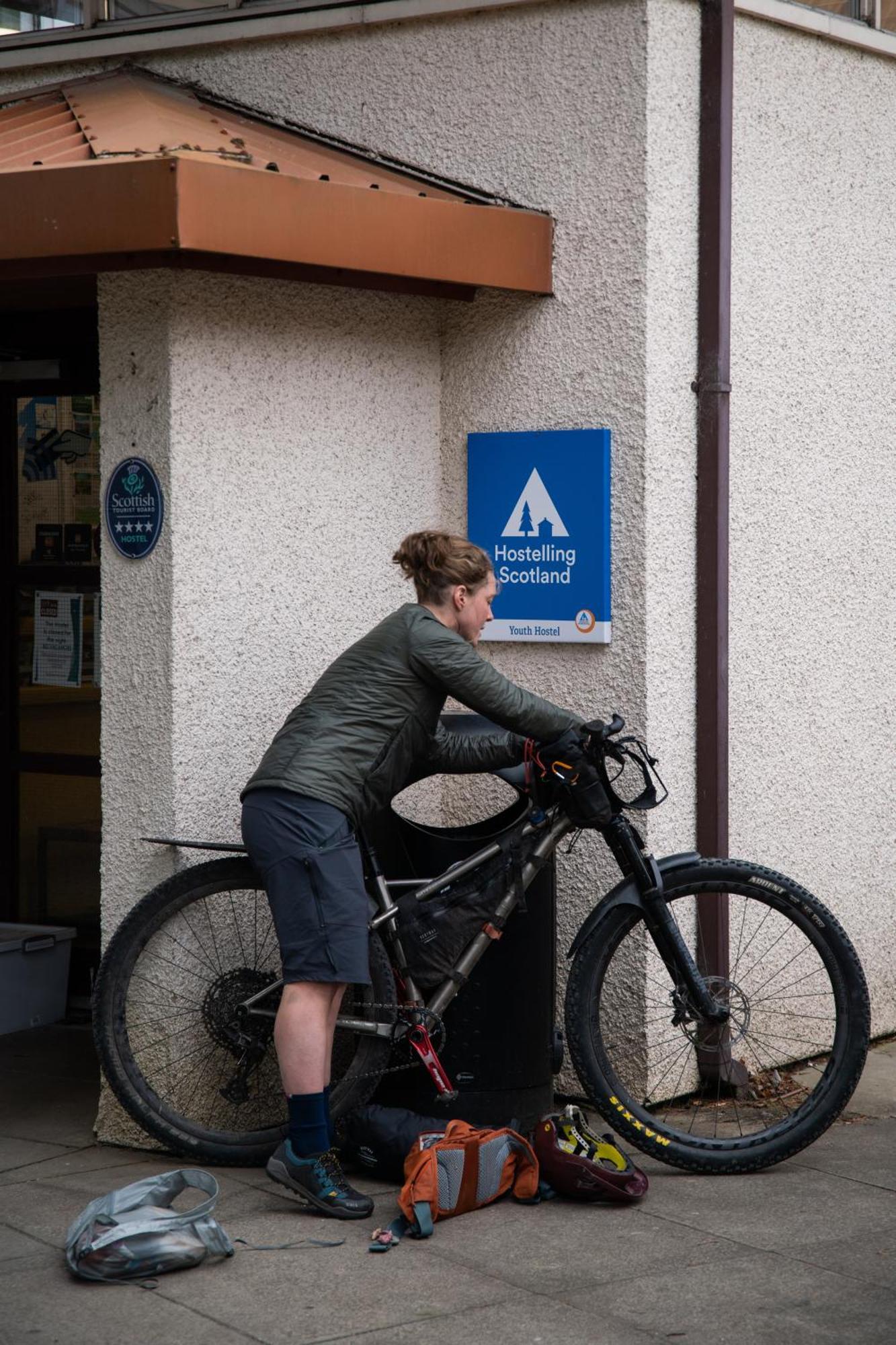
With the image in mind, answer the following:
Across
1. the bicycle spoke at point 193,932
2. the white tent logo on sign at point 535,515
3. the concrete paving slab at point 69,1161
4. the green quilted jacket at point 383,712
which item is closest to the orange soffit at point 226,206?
the white tent logo on sign at point 535,515

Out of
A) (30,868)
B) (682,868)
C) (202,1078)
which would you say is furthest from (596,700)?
(30,868)

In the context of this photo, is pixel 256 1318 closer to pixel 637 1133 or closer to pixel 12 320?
pixel 637 1133

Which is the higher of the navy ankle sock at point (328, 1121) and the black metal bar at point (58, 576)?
the black metal bar at point (58, 576)

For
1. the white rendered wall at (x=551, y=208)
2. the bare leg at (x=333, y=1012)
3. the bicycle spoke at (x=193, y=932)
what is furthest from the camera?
the white rendered wall at (x=551, y=208)

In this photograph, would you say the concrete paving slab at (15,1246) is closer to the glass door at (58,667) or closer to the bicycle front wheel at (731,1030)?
the bicycle front wheel at (731,1030)

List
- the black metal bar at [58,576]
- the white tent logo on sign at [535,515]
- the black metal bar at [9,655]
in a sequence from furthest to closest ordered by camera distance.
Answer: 1. the black metal bar at [9,655]
2. the black metal bar at [58,576]
3. the white tent logo on sign at [535,515]

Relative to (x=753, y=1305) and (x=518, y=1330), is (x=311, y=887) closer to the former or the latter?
(x=518, y=1330)

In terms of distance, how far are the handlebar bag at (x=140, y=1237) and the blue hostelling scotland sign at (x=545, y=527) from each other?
7.13ft

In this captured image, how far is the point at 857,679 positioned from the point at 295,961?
8.93 feet

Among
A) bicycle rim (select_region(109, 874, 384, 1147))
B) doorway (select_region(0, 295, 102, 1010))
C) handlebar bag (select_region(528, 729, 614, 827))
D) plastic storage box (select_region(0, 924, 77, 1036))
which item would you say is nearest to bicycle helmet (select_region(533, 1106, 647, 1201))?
bicycle rim (select_region(109, 874, 384, 1147))

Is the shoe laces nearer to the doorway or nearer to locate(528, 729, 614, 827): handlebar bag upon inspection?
locate(528, 729, 614, 827): handlebar bag

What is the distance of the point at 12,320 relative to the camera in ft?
21.2

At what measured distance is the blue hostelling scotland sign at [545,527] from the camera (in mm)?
5504

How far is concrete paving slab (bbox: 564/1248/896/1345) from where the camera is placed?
3.75 metres
